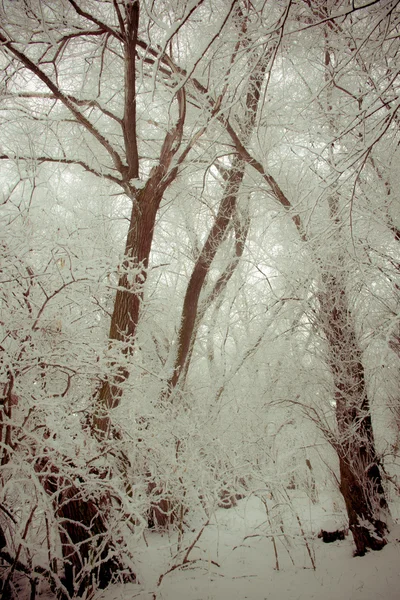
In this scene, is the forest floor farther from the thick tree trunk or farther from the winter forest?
the thick tree trunk

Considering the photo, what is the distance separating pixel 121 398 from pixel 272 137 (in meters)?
5.05

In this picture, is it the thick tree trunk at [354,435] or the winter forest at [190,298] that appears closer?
the winter forest at [190,298]

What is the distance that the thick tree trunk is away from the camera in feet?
16.9

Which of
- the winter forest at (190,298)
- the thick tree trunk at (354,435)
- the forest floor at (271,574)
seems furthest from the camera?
the thick tree trunk at (354,435)

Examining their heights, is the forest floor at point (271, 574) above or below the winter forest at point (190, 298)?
below

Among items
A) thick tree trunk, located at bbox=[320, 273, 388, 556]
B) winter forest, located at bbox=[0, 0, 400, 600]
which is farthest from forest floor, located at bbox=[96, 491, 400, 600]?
thick tree trunk, located at bbox=[320, 273, 388, 556]

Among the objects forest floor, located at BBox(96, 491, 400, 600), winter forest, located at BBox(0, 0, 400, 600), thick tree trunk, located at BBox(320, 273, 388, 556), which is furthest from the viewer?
thick tree trunk, located at BBox(320, 273, 388, 556)

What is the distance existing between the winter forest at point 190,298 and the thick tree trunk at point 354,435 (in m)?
0.04

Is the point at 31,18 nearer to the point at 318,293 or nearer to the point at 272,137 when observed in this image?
the point at 272,137

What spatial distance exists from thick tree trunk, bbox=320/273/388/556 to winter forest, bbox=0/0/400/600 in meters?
0.04

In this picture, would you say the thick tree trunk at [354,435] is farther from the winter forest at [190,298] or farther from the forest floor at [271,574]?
the forest floor at [271,574]

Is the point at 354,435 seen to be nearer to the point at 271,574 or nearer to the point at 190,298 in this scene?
the point at 271,574

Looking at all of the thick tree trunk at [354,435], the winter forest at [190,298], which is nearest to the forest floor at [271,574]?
the winter forest at [190,298]

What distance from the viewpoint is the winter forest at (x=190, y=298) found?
2.71 metres
